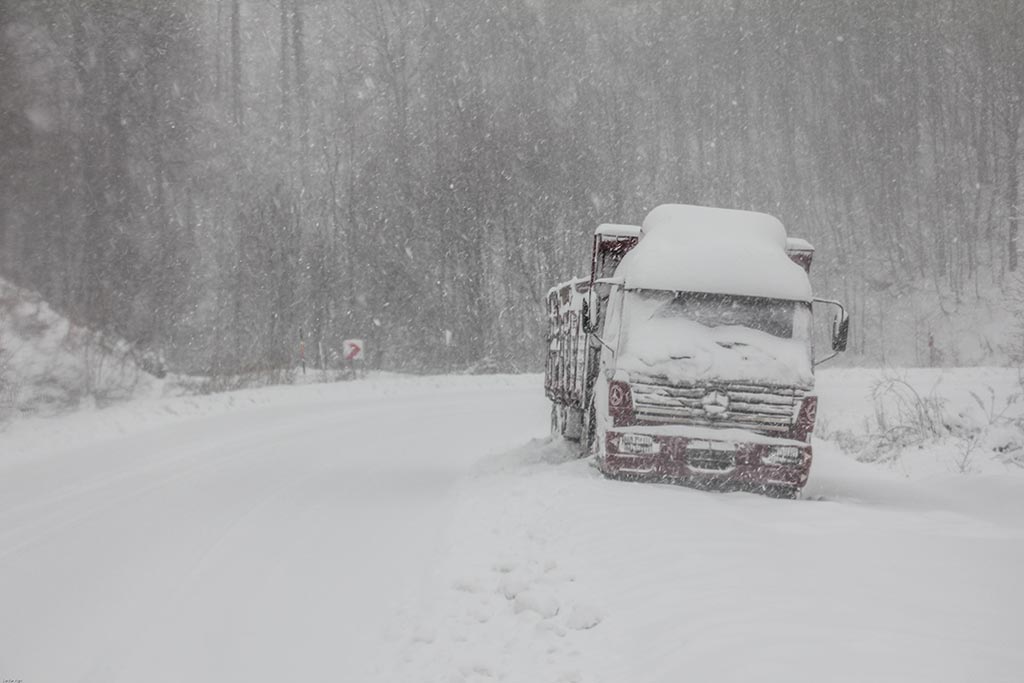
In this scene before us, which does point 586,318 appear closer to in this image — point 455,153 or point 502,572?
point 502,572

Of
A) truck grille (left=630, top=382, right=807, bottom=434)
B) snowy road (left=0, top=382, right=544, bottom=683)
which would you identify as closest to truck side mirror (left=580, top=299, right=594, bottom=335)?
truck grille (left=630, top=382, right=807, bottom=434)

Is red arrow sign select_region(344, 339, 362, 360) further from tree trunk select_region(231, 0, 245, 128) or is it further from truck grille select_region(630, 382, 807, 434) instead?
truck grille select_region(630, 382, 807, 434)

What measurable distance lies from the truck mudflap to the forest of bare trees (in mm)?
17822

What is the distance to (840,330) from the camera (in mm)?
9625

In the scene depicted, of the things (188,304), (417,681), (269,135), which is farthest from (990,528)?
(269,135)

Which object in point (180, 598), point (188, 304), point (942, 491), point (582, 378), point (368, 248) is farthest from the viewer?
point (368, 248)

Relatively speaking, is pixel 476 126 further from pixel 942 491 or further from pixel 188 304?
pixel 942 491

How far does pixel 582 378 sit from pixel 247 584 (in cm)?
636

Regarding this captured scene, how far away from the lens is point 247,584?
6746 mm

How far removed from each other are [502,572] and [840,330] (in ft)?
16.5

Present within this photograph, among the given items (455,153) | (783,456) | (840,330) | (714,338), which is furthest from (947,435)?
(455,153)

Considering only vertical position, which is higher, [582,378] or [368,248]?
[368,248]

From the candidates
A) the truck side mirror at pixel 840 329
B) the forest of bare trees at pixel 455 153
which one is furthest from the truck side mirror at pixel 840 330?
the forest of bare trees at pixel 455 153

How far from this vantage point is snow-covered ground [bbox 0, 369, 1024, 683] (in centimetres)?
475
